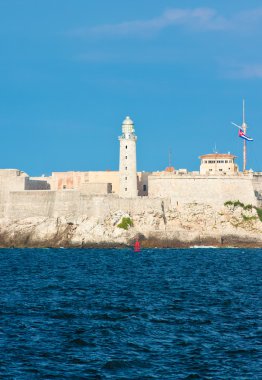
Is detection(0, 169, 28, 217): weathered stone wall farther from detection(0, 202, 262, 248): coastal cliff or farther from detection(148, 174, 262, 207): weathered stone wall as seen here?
detection(148, 174, 262, 207): weathered stone wall

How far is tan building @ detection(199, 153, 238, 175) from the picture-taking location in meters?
80.8

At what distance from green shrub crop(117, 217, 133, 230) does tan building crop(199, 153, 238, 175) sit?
12509 millimetres

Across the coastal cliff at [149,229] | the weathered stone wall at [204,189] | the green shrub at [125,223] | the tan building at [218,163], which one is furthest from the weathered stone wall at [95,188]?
the tan building at [218,163]

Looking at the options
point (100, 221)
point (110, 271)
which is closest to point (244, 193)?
point (100, 221)

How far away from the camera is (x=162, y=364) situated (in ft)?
65.8

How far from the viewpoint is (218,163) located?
8112 cm

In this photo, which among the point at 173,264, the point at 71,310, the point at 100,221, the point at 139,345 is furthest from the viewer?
the point at 100,221

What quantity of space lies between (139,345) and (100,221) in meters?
49.3

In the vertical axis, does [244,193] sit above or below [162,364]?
above

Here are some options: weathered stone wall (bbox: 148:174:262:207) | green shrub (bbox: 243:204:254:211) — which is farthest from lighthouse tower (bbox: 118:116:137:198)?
green shrub (bbox: 243:204:254:211)

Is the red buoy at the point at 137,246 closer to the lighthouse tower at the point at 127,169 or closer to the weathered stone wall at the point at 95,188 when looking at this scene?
the lighthouse tower at the point at 127,169

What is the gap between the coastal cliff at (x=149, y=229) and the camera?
70.7 meters

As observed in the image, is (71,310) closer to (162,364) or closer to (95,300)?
(95,300)

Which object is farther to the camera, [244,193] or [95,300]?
[244,193]
